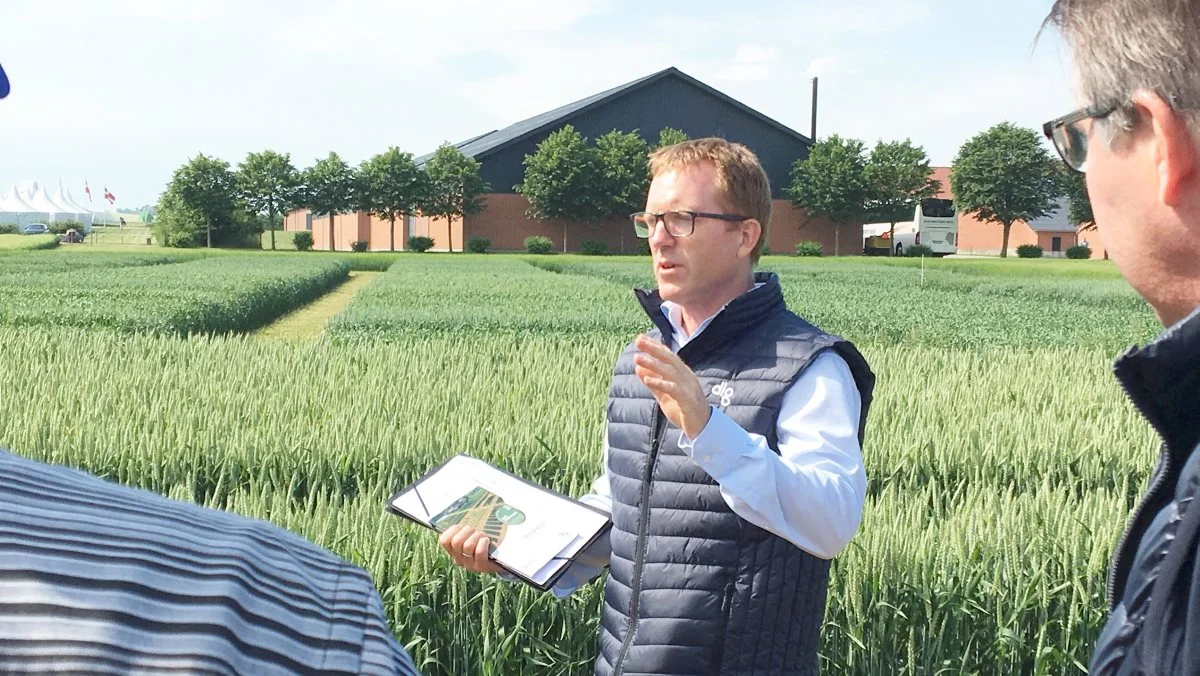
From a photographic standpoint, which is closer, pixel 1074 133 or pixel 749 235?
pixel 1074 133

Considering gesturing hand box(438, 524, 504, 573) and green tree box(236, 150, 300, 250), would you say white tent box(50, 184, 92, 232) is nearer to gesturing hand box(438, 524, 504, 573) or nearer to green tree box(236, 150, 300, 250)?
green tree box(236, 150, 300, 250)

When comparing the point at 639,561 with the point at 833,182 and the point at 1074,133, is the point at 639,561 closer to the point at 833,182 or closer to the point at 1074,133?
the point at 1074,133

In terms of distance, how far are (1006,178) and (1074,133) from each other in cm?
6408

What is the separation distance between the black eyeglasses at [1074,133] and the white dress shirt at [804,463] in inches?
27.4

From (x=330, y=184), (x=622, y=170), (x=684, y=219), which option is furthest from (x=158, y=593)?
(x=330, y=184)

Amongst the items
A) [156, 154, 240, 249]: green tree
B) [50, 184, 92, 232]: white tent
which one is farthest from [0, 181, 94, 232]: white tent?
[156, 154, 240, 249]: green tree

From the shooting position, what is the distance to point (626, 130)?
185ft

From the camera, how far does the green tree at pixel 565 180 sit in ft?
168

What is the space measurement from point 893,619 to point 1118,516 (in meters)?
1.04

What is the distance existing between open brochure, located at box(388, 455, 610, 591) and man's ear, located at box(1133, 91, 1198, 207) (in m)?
1.23

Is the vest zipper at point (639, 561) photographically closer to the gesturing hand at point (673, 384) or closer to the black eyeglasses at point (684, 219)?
the gesturing hand at point (673, 384)

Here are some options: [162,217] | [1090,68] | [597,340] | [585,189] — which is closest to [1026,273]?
Answer: [585,189]

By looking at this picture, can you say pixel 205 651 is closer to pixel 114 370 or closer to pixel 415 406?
pixel 415 406

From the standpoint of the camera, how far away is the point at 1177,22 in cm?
103
